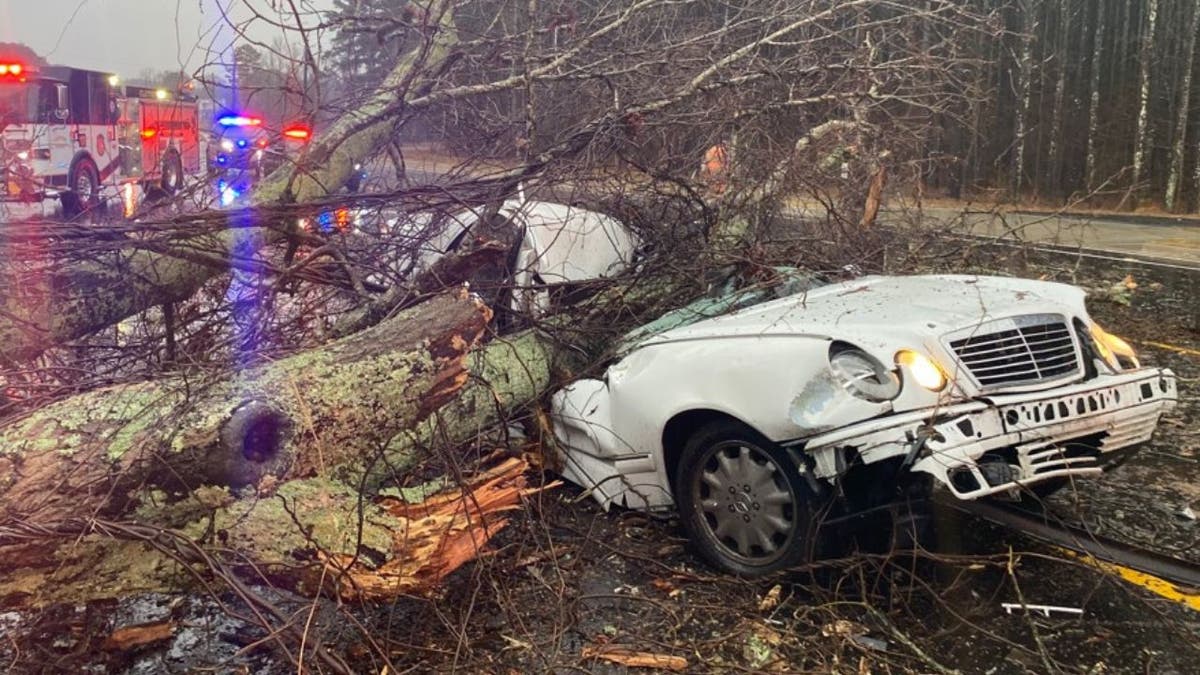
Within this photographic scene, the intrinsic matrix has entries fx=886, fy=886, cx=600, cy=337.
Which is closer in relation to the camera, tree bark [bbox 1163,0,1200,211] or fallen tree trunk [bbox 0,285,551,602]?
fallen tree trunk [bbox 0,285,551,602]

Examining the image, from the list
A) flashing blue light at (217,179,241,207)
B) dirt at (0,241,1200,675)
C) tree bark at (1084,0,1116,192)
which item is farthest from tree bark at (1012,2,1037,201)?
dirt at (0,241,1200,675)

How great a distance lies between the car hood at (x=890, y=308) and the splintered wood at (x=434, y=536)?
0.99m

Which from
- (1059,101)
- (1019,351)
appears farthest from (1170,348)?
(1059,101)

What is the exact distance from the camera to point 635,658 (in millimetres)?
2877

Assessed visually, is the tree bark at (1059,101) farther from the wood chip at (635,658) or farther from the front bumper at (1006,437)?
the wood chip at (635,658)

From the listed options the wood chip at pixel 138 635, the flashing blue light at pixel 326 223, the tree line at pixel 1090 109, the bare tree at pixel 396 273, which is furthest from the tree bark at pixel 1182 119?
the wood chip at pixel 138 635

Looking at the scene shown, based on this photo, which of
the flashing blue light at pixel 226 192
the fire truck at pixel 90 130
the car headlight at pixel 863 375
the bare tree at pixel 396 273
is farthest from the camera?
the fire truck at pixel 90 130

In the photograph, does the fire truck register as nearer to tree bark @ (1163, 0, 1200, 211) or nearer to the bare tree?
the bare tree

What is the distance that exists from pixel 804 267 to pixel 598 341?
1.33m

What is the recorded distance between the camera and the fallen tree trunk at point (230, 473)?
274cm

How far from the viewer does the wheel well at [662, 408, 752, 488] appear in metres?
3.47

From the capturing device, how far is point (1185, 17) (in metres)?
17.6

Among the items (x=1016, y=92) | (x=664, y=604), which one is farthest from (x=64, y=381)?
(x=1016, y=92)

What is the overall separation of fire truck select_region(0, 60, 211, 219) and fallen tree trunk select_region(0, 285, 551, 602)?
28.9 feet
